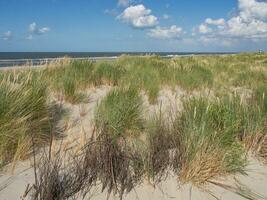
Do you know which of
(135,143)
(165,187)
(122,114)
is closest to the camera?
(165,187)

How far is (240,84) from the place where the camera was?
14.6 m

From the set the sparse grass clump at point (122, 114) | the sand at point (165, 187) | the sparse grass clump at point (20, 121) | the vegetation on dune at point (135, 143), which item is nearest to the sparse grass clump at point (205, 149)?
the vegetation on dune at point (135, 143)

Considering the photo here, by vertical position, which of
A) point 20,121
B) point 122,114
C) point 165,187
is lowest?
point 165,187

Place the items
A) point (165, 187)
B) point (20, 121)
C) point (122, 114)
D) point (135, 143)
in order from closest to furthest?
point (165, 187)
point (135, 143)
point (20, 121)
point (122, 114)

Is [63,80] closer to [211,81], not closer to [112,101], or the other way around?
[112,101]

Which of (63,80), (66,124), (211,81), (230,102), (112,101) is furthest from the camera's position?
(211,81)

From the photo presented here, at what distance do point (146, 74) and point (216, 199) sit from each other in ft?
28.9

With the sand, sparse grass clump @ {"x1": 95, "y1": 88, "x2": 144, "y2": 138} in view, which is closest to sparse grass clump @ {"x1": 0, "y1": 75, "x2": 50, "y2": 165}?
the sand

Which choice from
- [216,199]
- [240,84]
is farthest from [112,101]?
[240,84]

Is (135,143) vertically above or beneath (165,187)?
above

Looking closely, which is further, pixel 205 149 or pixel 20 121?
pixel 20 121

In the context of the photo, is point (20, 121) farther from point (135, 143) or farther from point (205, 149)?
point (205, 149)

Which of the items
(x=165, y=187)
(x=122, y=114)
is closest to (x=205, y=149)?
(x=165, y=187)

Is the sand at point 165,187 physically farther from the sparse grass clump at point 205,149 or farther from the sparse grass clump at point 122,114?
the sparse grass clump at point 122,114
